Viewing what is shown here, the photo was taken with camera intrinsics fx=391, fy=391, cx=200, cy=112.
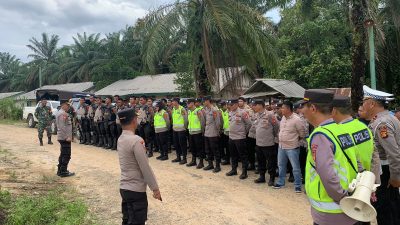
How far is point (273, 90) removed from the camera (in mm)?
17078

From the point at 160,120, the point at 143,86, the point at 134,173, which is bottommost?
the point at 134,173

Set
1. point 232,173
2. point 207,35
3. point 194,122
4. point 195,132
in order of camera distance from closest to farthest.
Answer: point 232,173, point 194,122, point 195,132, point 207,35

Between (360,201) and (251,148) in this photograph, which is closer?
(360,201)

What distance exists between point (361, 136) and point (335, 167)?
17.3 inches

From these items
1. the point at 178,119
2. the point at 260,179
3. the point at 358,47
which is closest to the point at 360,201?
the point at 260,179

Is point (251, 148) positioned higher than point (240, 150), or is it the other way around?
point (240, 150)

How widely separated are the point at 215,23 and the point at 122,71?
2574 centimetres

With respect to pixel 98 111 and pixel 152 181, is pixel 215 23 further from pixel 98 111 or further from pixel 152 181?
pixel 152 181

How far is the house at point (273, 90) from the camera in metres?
16.5

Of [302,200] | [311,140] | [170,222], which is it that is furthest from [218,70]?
[311,140]

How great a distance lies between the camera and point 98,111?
1398 cm

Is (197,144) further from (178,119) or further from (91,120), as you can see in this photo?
(91,120)

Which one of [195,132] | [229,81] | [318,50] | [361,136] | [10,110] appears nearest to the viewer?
[361,136]

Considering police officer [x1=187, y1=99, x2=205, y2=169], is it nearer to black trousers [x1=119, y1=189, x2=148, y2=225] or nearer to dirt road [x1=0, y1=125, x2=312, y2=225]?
dirt road [x1=0, y1=125, x2=312, y2=225]
